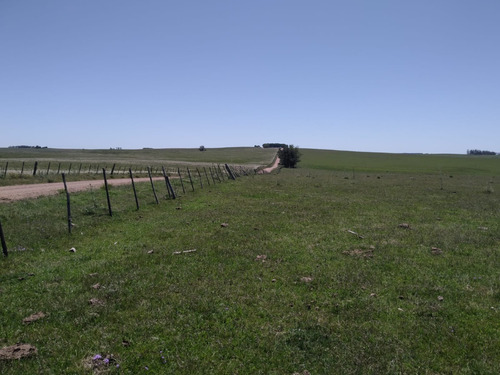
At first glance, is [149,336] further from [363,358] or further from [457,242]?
[457,242]

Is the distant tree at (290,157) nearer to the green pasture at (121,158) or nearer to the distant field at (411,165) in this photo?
the distant field at (411,165)

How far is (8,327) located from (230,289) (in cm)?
413

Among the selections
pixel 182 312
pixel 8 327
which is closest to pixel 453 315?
pixel 182 312

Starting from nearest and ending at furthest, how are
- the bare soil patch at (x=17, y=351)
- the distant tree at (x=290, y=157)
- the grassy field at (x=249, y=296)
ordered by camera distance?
the bare soil patch at (x=17, y=351), the grassy field at (x=249, y=296), the distant tree at (x=290, y=157)

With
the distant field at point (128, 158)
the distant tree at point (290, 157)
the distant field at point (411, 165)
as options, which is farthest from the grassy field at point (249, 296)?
the distant tree at point (290, 157)

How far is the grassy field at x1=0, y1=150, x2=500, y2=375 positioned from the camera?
5.41 meters

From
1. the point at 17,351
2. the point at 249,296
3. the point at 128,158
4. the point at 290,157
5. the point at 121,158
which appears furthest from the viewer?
the point at 128,158

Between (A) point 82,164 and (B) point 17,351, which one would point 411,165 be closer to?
(A) point 82,164

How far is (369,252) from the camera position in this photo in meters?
10.9

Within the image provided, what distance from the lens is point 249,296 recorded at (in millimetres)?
7512

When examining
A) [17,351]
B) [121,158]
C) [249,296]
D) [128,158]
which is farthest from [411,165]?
[17,351]

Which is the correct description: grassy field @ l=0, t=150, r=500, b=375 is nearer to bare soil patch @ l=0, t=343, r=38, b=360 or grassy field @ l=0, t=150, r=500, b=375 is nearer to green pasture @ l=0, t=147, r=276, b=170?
bare soil patch @ l=0, t=343, r=38, b=360

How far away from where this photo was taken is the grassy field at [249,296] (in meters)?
5.41

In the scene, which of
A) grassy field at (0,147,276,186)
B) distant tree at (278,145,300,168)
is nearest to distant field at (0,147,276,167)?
grassy field at (0,147,276,186)
